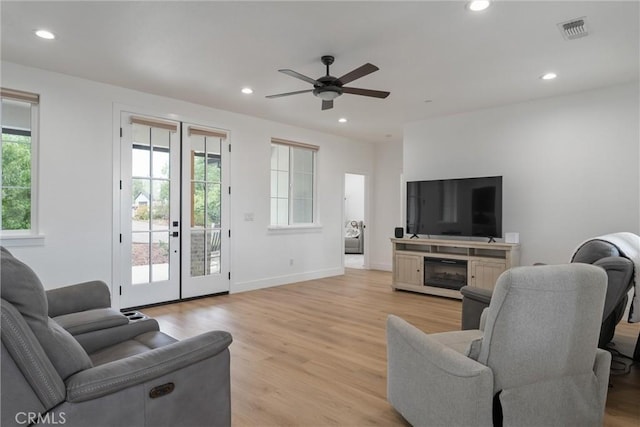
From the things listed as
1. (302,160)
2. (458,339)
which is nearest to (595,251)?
(458,339)

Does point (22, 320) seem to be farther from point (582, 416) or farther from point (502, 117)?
point (502, 117)

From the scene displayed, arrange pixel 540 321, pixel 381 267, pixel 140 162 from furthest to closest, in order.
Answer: pixel 381 267, pixel 140 162, pixel 540 321

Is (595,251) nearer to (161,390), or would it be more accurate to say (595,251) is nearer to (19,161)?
(161,390)

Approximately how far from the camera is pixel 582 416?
1.84 meters

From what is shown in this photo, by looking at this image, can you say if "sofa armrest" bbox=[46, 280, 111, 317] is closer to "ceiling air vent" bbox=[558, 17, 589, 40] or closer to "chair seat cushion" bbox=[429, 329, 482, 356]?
"chair seat cushion" bbox=[429, 329, 482, 356]

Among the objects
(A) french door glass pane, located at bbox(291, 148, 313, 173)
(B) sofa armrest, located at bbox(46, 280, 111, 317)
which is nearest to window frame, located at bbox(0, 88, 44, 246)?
(B) sofa armrest, located at bbox(46, 280, 111, 317)

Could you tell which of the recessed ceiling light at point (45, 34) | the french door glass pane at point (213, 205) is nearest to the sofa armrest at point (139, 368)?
the recessed ceiling light at point (45, 34)

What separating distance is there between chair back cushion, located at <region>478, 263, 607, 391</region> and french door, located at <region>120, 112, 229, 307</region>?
166 inches

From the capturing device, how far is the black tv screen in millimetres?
5012

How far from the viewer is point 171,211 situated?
493 centimetres

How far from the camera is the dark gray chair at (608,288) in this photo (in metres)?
2.29

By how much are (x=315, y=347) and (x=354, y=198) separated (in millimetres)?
8847

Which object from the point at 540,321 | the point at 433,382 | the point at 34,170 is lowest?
the point at 433,382

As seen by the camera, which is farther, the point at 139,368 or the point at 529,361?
the point at 529,361
